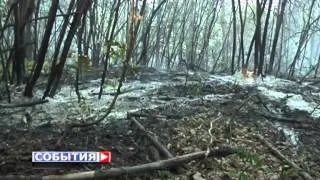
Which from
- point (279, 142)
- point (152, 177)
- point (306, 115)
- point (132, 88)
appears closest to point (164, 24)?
point (132, 88)

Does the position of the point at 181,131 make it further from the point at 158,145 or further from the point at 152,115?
the point at 158,145

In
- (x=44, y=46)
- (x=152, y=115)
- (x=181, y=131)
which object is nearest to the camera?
(x=181, y=131)

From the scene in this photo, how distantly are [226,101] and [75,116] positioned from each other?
1.33m

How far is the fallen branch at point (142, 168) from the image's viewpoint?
226 centimetres

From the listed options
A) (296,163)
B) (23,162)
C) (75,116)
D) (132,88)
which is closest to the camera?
(23,162)

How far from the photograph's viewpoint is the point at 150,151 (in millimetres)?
2848

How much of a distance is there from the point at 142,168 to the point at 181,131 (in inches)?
34.0

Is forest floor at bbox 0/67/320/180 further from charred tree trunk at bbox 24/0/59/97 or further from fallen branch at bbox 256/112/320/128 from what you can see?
charred tree trunk at bbox 24/0/59/97

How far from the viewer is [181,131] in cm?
332

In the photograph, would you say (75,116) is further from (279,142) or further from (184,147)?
(279,142)

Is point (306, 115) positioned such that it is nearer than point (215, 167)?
No

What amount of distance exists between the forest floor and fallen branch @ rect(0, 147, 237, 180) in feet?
0.12

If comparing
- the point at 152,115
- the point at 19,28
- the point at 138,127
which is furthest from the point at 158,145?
the point at 19,28

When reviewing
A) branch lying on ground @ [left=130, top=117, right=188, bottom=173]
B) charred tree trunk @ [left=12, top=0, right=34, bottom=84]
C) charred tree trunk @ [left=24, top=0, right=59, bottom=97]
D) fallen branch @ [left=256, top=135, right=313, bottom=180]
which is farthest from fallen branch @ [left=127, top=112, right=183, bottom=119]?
charred tree trunk @ [left=12, top=0, right=34, bottom=84]
